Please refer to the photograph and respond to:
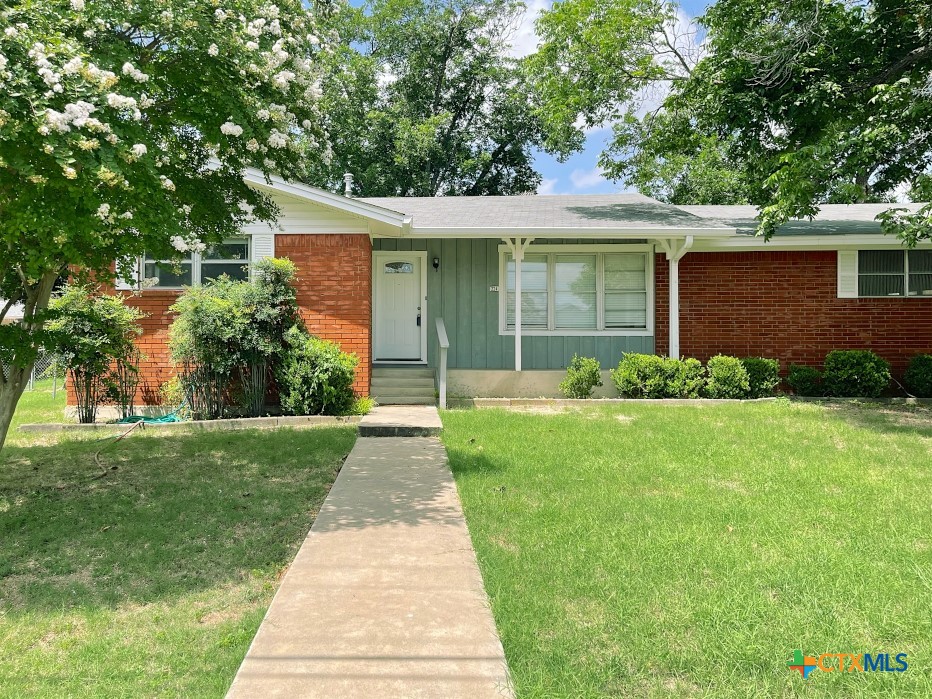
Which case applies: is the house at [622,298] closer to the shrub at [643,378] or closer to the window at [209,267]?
the shrub at [643,378]

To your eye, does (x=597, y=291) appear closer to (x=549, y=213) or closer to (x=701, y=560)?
(x=549, y=213)

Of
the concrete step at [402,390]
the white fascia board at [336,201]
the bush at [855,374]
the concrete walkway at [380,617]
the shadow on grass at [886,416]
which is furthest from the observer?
the bush at [855,374]

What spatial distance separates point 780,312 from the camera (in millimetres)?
11453

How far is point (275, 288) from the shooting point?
9133mm

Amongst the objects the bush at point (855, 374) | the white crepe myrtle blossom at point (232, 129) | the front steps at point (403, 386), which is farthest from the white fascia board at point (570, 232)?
the white crepe myrtle blossom at point (232, 129)

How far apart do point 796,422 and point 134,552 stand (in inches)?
310

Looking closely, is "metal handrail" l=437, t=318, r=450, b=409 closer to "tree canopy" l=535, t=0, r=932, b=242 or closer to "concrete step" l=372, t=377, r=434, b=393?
"concrete step" l=372, t=377, r=434, b=393

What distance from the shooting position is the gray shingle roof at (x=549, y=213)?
10734mm

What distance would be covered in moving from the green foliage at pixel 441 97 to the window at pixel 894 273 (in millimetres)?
17288

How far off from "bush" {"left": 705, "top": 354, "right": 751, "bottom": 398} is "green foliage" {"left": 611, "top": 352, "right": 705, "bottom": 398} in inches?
7.2

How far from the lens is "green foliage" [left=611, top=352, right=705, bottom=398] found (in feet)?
34.1

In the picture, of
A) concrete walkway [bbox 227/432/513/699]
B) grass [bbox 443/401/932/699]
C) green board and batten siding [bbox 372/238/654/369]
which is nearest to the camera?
concrete walkway [bbox 227/432/513/699]

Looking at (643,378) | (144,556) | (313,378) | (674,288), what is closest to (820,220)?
(674,288)

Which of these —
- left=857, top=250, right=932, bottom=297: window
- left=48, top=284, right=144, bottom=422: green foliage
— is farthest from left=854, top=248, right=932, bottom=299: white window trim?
left=48, top=284, right=144, bottom=422: green foliage
